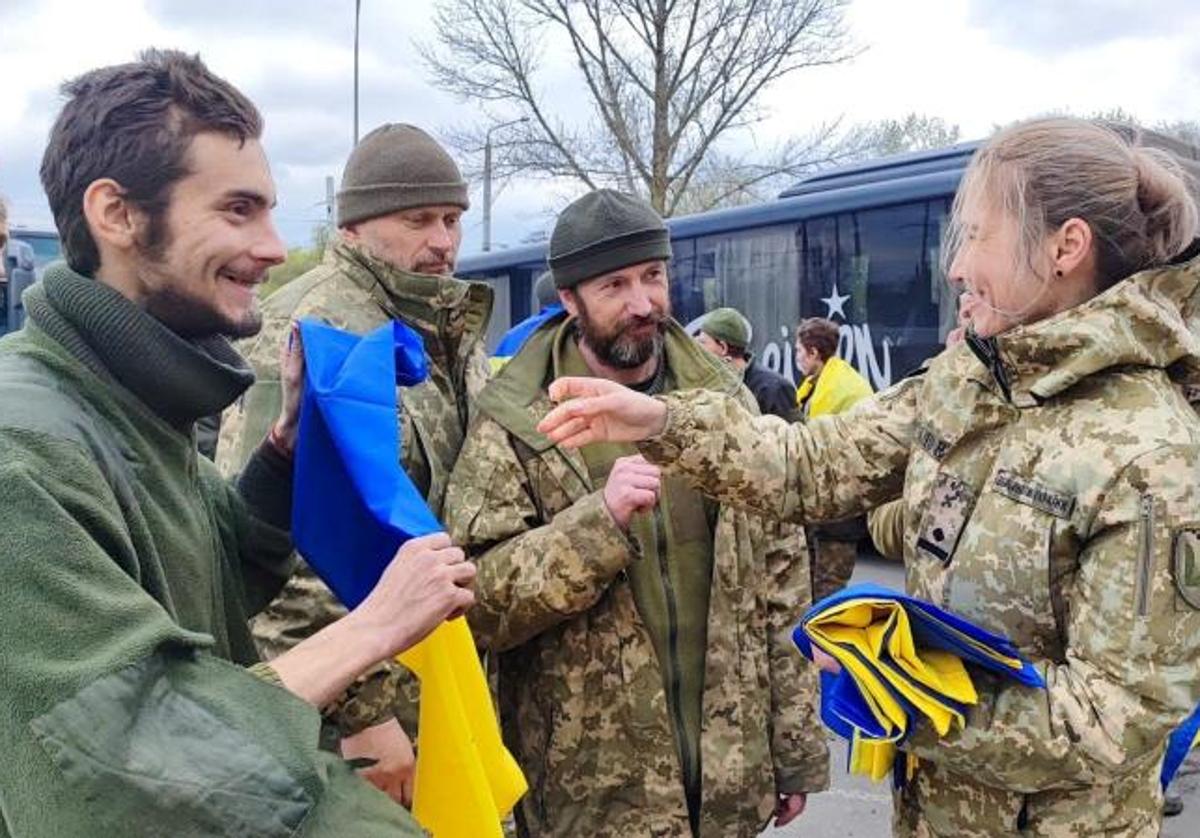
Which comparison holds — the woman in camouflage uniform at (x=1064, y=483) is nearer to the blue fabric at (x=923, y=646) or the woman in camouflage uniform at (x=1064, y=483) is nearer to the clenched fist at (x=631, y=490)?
the blue fabric at (x=923, y=646)

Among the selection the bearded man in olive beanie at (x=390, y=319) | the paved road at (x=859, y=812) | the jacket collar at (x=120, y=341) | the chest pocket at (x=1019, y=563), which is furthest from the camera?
the paved road at (x=859, y=812)

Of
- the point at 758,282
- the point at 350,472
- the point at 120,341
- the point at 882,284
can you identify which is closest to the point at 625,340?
the point at 350,472

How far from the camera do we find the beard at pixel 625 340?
265 cm

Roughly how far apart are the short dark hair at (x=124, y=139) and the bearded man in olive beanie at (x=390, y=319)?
865 millimetres

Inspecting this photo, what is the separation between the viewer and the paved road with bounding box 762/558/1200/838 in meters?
4.25

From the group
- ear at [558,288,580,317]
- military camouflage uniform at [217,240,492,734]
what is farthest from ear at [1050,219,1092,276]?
military camouflage uniform at [217,240,492,734]

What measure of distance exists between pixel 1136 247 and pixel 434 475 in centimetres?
149

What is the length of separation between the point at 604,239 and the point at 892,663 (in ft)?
4.52

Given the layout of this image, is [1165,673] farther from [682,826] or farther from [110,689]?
[110,689]

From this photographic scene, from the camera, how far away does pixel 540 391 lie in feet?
8.34

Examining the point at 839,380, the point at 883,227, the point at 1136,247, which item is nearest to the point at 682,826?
the point at 1136,247

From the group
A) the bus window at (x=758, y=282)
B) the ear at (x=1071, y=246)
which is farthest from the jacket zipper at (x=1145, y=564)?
the bus window at (x=758, y=282)

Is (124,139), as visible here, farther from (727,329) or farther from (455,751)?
→ (727,329)

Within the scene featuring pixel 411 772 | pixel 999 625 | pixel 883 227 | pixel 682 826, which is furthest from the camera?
pixel 883 227
